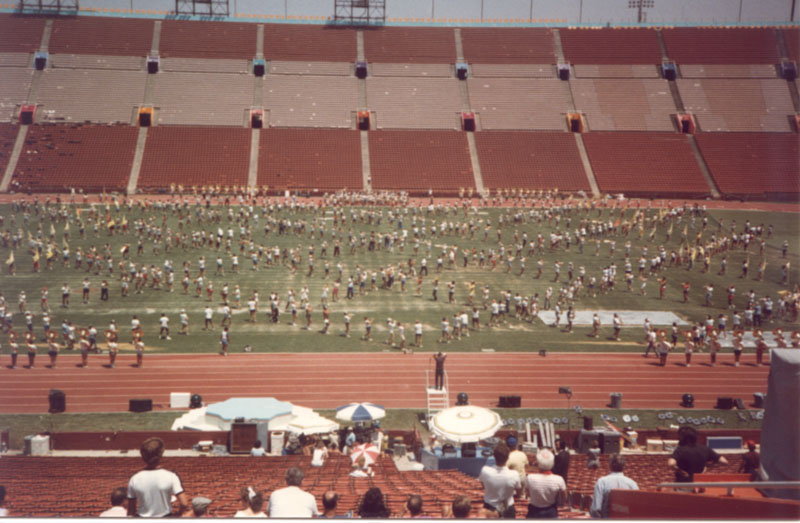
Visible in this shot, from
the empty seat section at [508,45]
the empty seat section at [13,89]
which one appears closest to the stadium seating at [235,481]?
the empty seat section at [13,89]

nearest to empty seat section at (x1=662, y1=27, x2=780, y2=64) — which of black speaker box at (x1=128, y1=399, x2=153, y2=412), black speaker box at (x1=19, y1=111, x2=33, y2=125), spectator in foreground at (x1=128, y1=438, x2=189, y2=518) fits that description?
black speaker box at (x1=19, y1=111, x2=33, y2=125)

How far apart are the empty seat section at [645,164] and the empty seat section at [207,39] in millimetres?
33004

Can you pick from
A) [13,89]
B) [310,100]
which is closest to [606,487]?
[310,100]

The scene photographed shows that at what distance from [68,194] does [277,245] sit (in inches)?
909

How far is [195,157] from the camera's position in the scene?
193ft

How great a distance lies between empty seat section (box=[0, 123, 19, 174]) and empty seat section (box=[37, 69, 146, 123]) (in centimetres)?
238

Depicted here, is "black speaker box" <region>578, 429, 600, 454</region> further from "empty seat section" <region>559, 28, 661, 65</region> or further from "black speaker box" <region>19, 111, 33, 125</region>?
"empty seat section" <region>559, 28, 661, 65</region>

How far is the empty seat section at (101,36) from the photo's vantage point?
67562 millimetres

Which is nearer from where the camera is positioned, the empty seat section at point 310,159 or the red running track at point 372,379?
the red running track at point 372,379

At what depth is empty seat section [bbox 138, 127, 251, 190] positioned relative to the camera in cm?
5603

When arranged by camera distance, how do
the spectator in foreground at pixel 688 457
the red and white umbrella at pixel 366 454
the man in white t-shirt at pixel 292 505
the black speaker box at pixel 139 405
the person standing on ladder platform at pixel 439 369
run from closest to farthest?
the man in white t-shirt at pixel 292 505, the spectator in foreground at pixel 688 457, the red and white umbrella at pixel 366 454, the black speaker box at pixel 139 405, the person standing on ladder platform at pixel 439 369

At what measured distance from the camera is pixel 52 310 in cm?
2686

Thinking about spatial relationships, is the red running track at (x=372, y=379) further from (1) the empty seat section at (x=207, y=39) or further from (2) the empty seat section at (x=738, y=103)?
(1) the empty seat section at (x=207, y=39)

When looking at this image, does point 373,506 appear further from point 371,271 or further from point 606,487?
point 371,271
